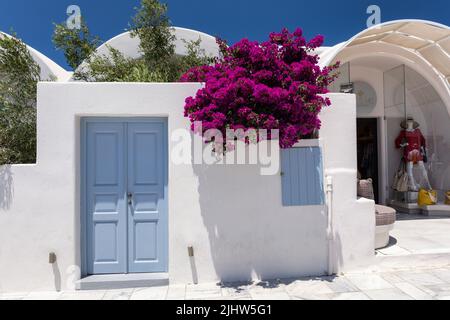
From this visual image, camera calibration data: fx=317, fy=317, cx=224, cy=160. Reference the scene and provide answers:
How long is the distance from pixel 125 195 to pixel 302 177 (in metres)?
2.65

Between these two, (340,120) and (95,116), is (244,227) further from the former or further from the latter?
(95,116)

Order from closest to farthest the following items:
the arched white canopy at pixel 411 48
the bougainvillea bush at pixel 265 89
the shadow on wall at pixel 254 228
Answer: the bougainvillea bush at pixel 265 89, the shadow on wall at pixel 254 228, the arched white canopy at pixel 411 48

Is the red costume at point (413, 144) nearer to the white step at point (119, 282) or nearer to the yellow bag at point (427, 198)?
the yellow bag at point (427, 198)

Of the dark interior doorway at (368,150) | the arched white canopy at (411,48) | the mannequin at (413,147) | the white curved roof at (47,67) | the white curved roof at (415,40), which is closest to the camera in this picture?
the white curved roof at (415,40)

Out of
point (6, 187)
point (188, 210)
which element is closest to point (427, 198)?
point (188, 210)

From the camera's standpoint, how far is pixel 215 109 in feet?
13.1

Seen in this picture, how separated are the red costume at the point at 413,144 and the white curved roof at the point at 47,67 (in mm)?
10176

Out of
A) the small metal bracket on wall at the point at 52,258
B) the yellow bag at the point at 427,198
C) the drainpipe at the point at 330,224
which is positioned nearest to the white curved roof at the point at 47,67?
the small metal bracket on wall at the point at 52,258

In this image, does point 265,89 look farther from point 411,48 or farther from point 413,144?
point 413,144

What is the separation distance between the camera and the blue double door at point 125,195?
4.67m

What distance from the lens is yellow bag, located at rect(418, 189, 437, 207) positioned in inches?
333

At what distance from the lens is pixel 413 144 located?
9117 millimetres

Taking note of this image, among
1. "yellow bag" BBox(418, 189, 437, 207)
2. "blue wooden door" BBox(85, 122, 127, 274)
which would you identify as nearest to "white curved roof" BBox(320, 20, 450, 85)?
"yellow bag" BBox(418, 189, 437, 207)

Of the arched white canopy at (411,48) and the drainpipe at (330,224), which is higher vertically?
the arched white canopy at (411,48)
